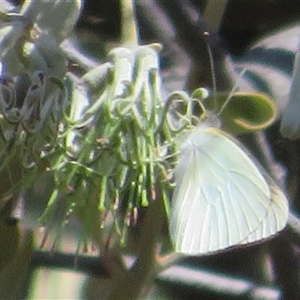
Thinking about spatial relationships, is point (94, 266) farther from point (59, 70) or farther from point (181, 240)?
point (59, 70)

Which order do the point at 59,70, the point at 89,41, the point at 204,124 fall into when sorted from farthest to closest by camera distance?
the point at 89,41, the point at 204,124, the point at 59,70

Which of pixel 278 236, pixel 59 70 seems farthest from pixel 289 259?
pixel 59 70

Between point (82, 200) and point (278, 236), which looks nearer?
point (82, 200)

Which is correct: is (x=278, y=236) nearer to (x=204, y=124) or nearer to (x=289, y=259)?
(x=289, y=259)

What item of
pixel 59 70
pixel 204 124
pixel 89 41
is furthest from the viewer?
pixel 89 41

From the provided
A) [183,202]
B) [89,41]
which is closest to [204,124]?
[183,202]

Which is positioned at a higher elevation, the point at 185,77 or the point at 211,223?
the point at 185,77

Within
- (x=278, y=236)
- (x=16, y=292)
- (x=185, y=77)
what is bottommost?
(x=16, y=292)
